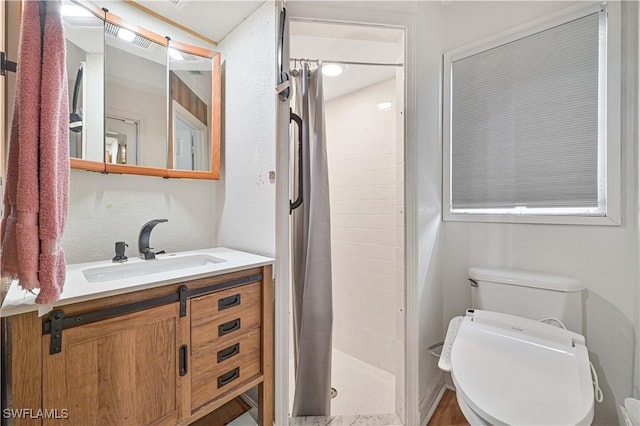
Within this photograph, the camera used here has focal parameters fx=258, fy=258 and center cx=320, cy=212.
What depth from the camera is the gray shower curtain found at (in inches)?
55.9

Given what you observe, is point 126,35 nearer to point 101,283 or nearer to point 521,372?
point 101,283

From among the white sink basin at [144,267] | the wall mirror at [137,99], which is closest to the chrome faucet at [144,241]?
the white sink basin at [144,267]

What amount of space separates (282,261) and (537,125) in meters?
1.52

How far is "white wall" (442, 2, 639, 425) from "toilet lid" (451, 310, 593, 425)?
296 millimetres

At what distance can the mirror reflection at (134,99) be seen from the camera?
1251mm

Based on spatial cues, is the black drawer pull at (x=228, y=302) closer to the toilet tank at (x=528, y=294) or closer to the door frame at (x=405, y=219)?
the door frame at (x=405, y=219)

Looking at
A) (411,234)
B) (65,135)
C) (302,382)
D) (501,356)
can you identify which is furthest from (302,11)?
(302,382)

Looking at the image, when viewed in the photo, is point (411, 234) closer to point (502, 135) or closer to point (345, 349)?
point (502, 135)

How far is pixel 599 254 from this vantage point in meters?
1.21

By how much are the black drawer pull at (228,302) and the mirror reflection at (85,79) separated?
89 centimetres

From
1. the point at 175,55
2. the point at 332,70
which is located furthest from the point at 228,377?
the point at 332,70

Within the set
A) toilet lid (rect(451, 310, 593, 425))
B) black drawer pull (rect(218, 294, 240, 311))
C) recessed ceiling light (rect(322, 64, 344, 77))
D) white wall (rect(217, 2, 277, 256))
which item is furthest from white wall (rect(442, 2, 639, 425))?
black drawer pull (rect(218, 294, 240, 311))

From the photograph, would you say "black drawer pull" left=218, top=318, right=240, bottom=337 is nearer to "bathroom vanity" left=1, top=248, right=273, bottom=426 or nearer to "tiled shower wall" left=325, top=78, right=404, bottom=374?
"bathroom vanity" left=1, top=248, right=273, bottom=426

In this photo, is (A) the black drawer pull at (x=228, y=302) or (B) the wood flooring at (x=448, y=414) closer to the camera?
(A) the black drawer pull at (x=228, y=302)
